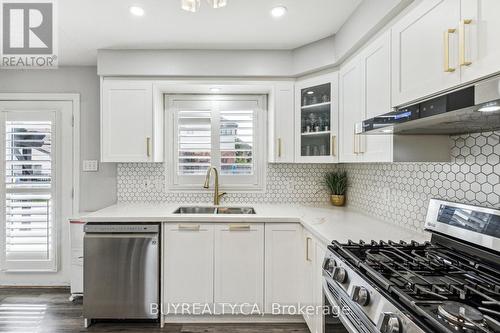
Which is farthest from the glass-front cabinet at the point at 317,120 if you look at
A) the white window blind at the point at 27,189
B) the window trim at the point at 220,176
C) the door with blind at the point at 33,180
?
the white window blind at the point at 27,189

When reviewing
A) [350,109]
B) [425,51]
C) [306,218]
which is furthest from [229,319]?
[425,51]

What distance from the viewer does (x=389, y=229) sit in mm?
2002

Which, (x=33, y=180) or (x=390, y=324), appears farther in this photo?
(x=33, y=180)

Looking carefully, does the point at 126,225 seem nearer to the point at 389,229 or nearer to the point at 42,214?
the point at 42,214

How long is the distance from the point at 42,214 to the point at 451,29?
3701mm

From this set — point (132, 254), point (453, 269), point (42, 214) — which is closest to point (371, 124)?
point (453, 269)

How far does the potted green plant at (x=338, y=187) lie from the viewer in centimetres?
296

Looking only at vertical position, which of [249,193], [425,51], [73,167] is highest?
[425,51]

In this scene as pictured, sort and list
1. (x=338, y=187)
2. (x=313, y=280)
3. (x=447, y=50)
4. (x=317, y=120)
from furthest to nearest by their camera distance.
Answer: (x=338, y=187)
(x=317, y=120)
(x=313, y=280)
(x=447, y=50)

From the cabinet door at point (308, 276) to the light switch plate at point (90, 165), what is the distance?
7.57 feet

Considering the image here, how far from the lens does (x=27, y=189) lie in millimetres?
3100

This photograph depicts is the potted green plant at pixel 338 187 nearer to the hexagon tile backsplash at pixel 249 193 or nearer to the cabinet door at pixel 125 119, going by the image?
the hexagon tile backsplash at pixel 249 193

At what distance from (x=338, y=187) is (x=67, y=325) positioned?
2.70m

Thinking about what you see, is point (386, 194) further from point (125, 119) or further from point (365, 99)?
point (125, 119)
